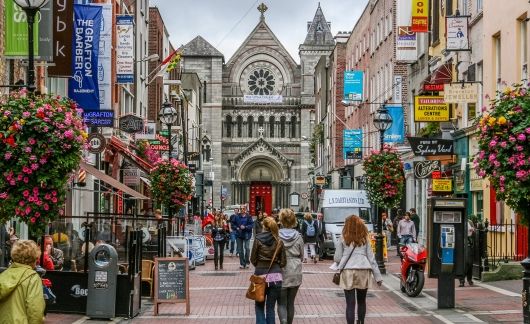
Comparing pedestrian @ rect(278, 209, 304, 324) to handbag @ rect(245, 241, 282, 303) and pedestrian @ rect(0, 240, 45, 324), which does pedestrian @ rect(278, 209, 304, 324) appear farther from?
pedestrian @ rect(0, 240, 45, 324)

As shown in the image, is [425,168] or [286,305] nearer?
[286,305]

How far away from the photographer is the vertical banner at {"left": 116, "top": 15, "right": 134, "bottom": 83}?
3216cm

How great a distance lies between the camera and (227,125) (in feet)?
316

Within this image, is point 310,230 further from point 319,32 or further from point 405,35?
point 319,32

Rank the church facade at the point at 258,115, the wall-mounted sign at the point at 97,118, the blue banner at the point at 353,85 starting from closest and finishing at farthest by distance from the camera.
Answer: the wall-mounted sign at the point at 97,118 → the blue banner at the point at 353,85 → the church facade at the point at 258,115

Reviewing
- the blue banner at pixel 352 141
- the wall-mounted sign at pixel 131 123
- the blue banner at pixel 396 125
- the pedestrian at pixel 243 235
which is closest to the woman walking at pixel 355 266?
the pedestrian at pixel 243 235

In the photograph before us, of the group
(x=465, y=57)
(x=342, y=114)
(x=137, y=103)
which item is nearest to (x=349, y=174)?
(x=342, y=114)

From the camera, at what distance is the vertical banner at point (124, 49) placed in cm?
3216

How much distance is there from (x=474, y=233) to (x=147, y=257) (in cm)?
718

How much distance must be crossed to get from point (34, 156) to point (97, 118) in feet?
40.3

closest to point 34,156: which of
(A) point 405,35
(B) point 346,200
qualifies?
(B) point 346,200

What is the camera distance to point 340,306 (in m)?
18.0

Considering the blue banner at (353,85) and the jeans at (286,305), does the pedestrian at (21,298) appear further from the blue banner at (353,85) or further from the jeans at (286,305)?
the blue banner at (353,85)

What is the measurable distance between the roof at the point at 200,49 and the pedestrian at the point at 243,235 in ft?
220
